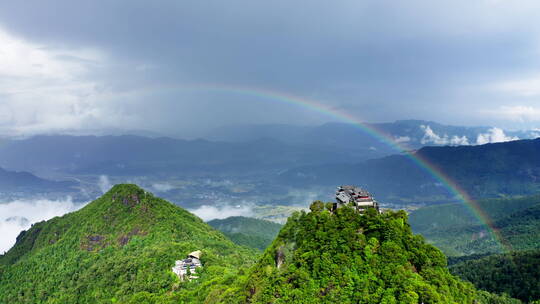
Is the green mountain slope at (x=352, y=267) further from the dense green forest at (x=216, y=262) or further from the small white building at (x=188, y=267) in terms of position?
the small white building at (x=188, y=267)

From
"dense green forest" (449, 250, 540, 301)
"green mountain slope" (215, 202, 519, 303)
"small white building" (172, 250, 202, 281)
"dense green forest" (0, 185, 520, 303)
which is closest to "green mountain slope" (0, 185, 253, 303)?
"dense green forest" (0, 185, 520, 303)

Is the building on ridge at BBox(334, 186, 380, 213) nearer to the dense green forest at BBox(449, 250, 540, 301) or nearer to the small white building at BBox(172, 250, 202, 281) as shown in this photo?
the small white building at BBox(172, 250, 202, 281)

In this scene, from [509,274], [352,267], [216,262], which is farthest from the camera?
[509,274]

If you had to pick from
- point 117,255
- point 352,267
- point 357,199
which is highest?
point 357,199

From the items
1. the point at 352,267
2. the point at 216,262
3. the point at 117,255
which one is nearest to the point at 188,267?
the point at 216,262

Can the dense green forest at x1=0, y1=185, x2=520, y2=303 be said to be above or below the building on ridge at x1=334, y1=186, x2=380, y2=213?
below

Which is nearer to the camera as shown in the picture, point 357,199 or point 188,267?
point 357,199

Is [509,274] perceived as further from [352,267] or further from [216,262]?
[352,267]
